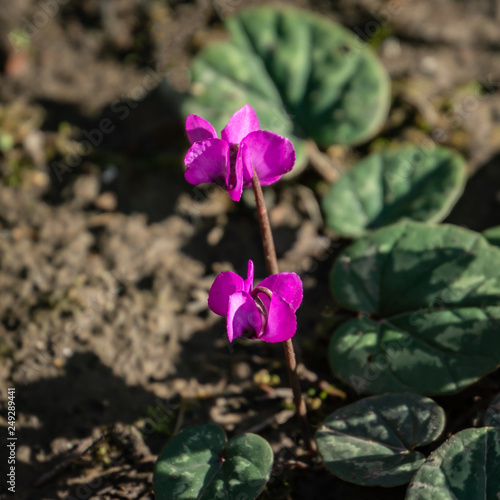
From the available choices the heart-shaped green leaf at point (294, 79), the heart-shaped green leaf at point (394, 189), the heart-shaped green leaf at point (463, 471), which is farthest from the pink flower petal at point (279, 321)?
the heart-shaped green leaf at point (294, 79)

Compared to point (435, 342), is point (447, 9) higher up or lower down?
higher up

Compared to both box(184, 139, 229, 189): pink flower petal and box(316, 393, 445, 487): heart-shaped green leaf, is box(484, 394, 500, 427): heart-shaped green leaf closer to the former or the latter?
box(316, 393, 445, 487): heart-shaped green leaf

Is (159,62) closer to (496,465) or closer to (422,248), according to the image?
(422,248)

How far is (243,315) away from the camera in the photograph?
1512 mm

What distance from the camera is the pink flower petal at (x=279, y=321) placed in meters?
1.49

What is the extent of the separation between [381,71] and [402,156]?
473mm

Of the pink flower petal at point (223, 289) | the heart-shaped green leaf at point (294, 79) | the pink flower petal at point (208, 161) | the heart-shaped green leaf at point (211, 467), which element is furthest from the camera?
the heart-shaped green leaf at point (294, 79)

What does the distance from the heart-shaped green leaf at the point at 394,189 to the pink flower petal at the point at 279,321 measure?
1137mm

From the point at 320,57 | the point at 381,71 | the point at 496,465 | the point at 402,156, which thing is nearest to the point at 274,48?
the point at 320,57

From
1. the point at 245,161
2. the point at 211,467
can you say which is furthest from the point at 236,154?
the point at 211,467

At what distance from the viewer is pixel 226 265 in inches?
108

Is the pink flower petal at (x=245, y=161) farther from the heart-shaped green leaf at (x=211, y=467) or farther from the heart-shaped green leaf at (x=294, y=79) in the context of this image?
the heart-shaped green leaf at (x=294, y=79)

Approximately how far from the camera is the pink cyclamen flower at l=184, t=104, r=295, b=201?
4.81 feet

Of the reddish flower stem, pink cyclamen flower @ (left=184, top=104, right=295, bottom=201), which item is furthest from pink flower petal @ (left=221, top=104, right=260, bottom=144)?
the reddish flower stem
